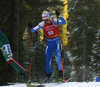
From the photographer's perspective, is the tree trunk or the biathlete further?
the tree trunk

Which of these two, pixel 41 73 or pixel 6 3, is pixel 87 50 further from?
pixel 6 3

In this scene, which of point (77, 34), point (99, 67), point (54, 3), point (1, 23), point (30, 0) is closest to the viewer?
point (1, 23)

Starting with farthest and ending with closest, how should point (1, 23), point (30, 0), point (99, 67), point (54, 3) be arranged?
1. point (99, 67)
2. point (54, 3)
3. point (30, 0)
4. point (1, 23)

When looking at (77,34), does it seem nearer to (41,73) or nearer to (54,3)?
(41,73)

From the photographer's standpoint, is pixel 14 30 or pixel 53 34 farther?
pixel 14 30

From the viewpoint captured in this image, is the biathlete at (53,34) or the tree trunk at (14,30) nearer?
the biathlete at (53,34)

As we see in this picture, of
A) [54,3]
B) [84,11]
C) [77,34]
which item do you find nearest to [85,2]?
[84,11]

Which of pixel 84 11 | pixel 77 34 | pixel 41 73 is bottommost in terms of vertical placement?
pixel 41 73

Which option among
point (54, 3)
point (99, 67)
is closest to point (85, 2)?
point (99, 67)

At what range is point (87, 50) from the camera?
25.5 m

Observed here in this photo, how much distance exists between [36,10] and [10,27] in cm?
241

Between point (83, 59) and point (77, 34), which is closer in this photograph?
point (83, 59)

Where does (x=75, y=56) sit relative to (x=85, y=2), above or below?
below

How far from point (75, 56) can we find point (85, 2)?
645 centimetres
